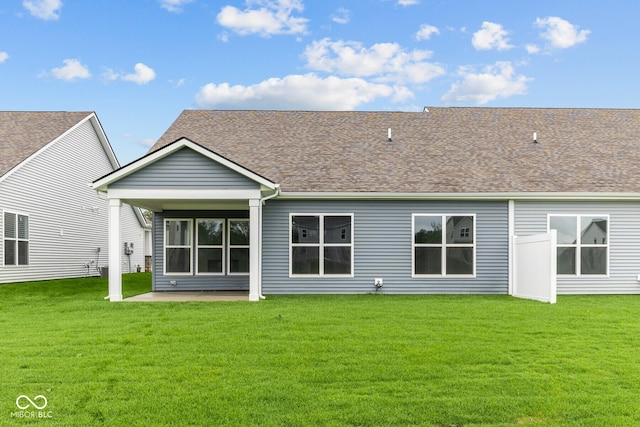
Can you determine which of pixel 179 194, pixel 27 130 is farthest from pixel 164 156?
pixel 27 130

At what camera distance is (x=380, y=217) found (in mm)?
13719

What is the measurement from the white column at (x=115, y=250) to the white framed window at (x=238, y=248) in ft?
11.1

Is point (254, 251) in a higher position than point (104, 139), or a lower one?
lower

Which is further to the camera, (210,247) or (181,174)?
(210,247)

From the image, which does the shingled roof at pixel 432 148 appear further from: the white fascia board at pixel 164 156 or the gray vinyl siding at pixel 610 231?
the white fascia board at pixel 164 156

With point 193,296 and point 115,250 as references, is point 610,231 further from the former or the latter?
point 115,250

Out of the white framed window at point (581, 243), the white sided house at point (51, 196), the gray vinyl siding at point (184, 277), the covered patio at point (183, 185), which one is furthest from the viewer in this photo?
the white sided house at point (51, 196)

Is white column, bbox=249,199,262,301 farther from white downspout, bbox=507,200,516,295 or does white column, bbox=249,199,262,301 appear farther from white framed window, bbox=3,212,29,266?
white framed window, bbox=3,212,29,266

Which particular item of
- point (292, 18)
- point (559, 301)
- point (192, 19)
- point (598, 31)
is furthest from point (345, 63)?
point (559, 301)

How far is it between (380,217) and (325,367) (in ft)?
25.8

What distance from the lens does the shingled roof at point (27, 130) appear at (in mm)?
17344

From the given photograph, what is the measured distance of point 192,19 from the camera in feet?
66.0

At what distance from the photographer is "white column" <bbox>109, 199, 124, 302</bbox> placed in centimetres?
1215

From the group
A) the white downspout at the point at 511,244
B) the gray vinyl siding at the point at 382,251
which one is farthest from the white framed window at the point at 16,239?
the white downspout at the point at 511,244
